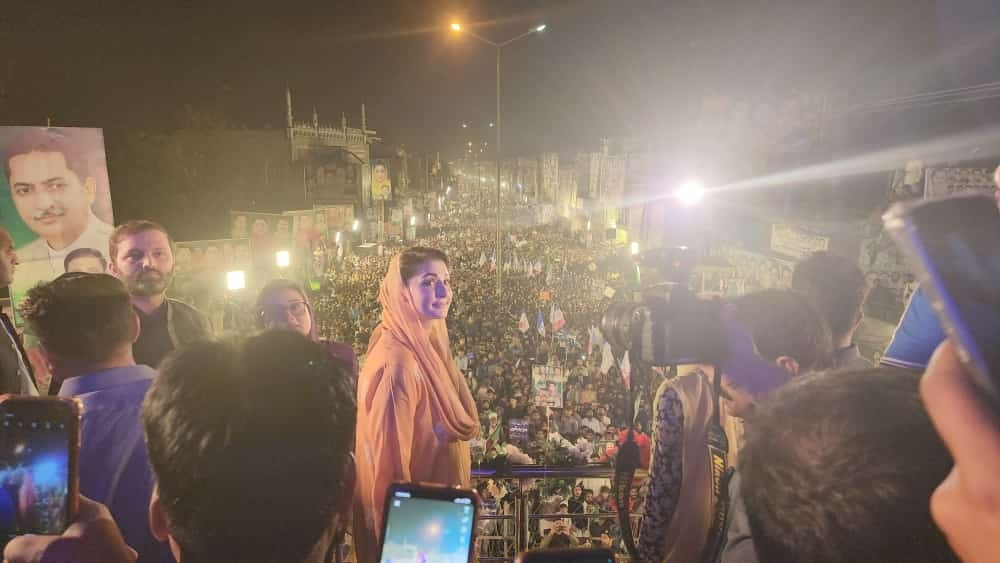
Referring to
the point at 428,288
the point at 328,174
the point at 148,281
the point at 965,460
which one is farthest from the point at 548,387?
the point at 328,174

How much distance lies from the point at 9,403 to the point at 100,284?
102cm

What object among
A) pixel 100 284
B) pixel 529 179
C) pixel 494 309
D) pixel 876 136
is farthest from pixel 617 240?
pixel 529 179

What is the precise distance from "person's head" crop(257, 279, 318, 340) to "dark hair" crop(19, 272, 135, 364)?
1186 mm

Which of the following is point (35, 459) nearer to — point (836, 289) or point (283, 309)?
point (283, 309)

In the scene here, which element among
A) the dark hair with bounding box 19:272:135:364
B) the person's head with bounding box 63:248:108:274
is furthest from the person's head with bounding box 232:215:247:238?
the dark hair with bounding box 19:272:135:364

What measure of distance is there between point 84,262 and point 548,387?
18.1 feet

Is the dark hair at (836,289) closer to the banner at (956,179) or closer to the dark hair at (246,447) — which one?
the dark hair at (246,447)

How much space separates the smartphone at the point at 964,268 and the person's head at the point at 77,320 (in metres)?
2.97

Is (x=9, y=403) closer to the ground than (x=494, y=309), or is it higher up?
higher up

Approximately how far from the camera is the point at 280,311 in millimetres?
3750

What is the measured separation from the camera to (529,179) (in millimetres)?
65812

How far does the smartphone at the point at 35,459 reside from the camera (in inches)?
64.4

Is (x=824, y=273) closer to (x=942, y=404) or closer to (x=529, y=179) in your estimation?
(x=942, y=404)

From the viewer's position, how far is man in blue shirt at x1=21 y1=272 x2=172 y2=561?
93.2 inches
